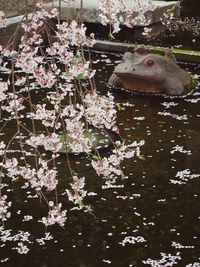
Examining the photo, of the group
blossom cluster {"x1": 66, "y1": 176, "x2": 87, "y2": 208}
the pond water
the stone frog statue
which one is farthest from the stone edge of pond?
blossom cluster {"x1": 66, "y1": 176, "x2": 87, "y2": 208}

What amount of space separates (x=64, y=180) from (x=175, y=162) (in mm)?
1152

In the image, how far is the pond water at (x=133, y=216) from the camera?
504 cm

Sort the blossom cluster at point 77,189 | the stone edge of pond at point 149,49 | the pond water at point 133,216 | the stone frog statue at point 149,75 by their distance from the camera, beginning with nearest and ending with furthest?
1. the blossom cluster at point 77,189
2. the pond water at point 133,216
3. the stone frog statue at point 149,75
4. the stone edge of pond at point 149,49

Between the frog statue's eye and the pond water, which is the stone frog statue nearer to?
the frog statue's eye

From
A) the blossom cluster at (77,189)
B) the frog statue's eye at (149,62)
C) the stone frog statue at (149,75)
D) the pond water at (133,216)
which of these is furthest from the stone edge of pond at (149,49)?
the blossom cluster at (77,189)

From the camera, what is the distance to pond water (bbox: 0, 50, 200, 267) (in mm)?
5035

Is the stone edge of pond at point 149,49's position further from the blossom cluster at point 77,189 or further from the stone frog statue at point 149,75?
the blossom cluster at point 77,189

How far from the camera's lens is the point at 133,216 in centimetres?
561

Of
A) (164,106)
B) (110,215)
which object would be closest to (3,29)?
(164,106)

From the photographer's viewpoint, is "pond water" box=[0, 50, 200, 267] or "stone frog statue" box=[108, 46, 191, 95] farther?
"stone frog statue" box=[108, 46, 191, 95]

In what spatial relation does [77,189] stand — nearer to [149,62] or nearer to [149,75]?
[149,75]

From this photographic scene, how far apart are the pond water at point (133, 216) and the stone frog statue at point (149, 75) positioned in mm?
1550

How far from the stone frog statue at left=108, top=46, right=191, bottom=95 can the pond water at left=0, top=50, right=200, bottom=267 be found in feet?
5.09

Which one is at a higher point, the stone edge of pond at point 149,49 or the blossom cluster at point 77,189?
the blossom cluster at point 77,189
